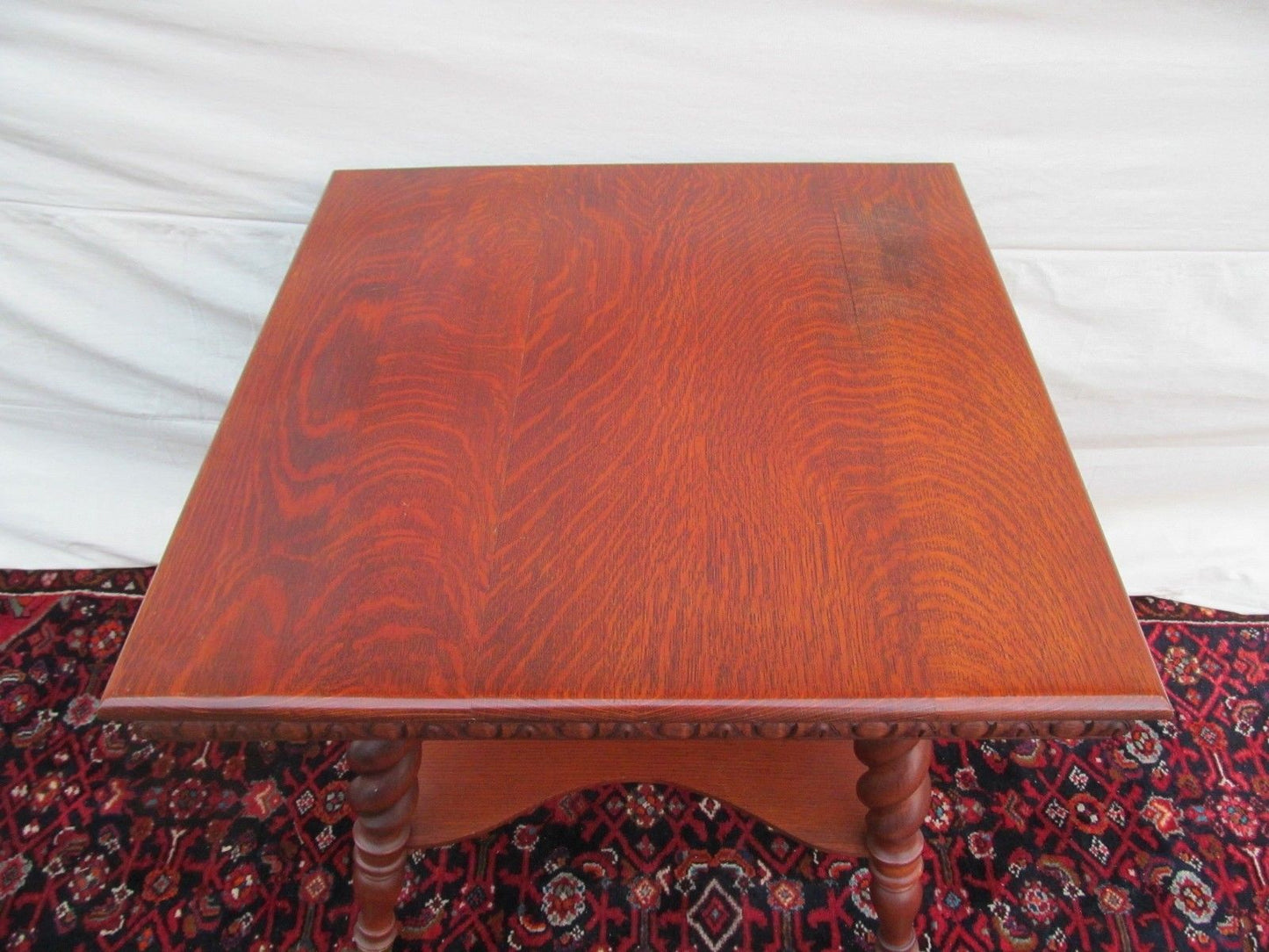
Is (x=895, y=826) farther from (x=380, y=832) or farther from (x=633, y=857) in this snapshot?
(x=380, y=832)

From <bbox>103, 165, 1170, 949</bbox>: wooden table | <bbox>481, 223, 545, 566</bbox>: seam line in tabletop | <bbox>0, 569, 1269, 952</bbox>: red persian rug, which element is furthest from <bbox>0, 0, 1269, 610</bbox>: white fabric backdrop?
<bbox>0, 569, 1269, 952</bbox>: red persian rug

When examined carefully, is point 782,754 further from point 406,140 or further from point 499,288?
point 406,140

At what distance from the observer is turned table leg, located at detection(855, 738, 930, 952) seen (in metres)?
0.69

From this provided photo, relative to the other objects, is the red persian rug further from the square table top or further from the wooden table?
the square table top

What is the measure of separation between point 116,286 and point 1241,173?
117cm

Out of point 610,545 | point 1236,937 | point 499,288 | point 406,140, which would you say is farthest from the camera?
point 406,140

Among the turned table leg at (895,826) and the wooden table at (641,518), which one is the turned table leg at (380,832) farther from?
the turned table leg at (895,826)

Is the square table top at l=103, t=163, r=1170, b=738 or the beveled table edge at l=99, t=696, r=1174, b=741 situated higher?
the square table top at l=103, t=163, r=1170, b=738

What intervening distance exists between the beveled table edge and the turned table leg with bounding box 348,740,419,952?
25 centimetres

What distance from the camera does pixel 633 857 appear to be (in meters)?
0.88

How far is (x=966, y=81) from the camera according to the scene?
0.87 m

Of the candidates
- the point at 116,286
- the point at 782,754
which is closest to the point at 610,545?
the point at 782,754

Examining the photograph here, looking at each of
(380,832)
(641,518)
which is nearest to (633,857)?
(380,832)

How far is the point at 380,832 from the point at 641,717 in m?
0.40
